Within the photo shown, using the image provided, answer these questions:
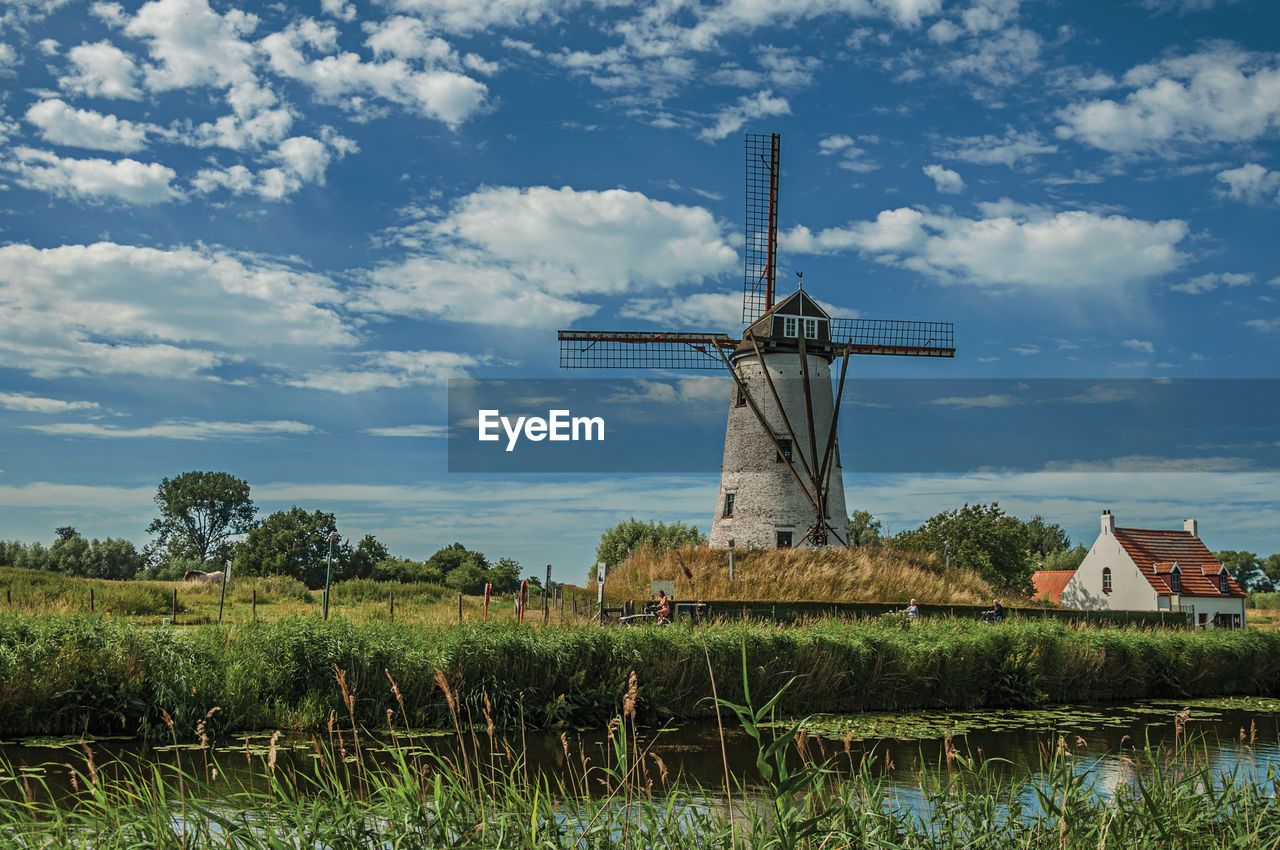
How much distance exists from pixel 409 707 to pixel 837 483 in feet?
66.8

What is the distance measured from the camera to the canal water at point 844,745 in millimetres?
9688

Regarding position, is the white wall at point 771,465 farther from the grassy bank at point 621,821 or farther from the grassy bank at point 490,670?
the grassy bank at point 621,821

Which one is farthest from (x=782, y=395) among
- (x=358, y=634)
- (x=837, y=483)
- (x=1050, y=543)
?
(x=1050, y=543)

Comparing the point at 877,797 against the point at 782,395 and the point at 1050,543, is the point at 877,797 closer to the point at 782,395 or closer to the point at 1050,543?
the point at 782,395

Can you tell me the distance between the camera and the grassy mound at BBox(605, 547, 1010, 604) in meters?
26.1

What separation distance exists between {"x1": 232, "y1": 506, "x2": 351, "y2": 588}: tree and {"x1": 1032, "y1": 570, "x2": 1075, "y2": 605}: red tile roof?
41.6m

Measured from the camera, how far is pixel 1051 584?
2229 inches

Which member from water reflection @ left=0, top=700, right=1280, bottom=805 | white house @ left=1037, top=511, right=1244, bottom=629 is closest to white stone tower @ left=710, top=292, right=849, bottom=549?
water reflection @ left=0, top=700, right=1280, bottom=805

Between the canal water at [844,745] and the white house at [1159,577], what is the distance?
82.8 feet

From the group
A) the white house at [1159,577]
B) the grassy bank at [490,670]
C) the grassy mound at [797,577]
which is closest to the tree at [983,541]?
the white house at [1159,577]

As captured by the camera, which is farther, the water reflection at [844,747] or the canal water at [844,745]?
the canal water at [844,745]

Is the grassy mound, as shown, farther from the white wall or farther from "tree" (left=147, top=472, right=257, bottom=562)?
"tree" (left=147, top=472, right=257, bottom=562)

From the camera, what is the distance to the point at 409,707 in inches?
512

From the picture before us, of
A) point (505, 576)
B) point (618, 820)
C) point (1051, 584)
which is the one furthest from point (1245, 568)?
point (618, 820)
